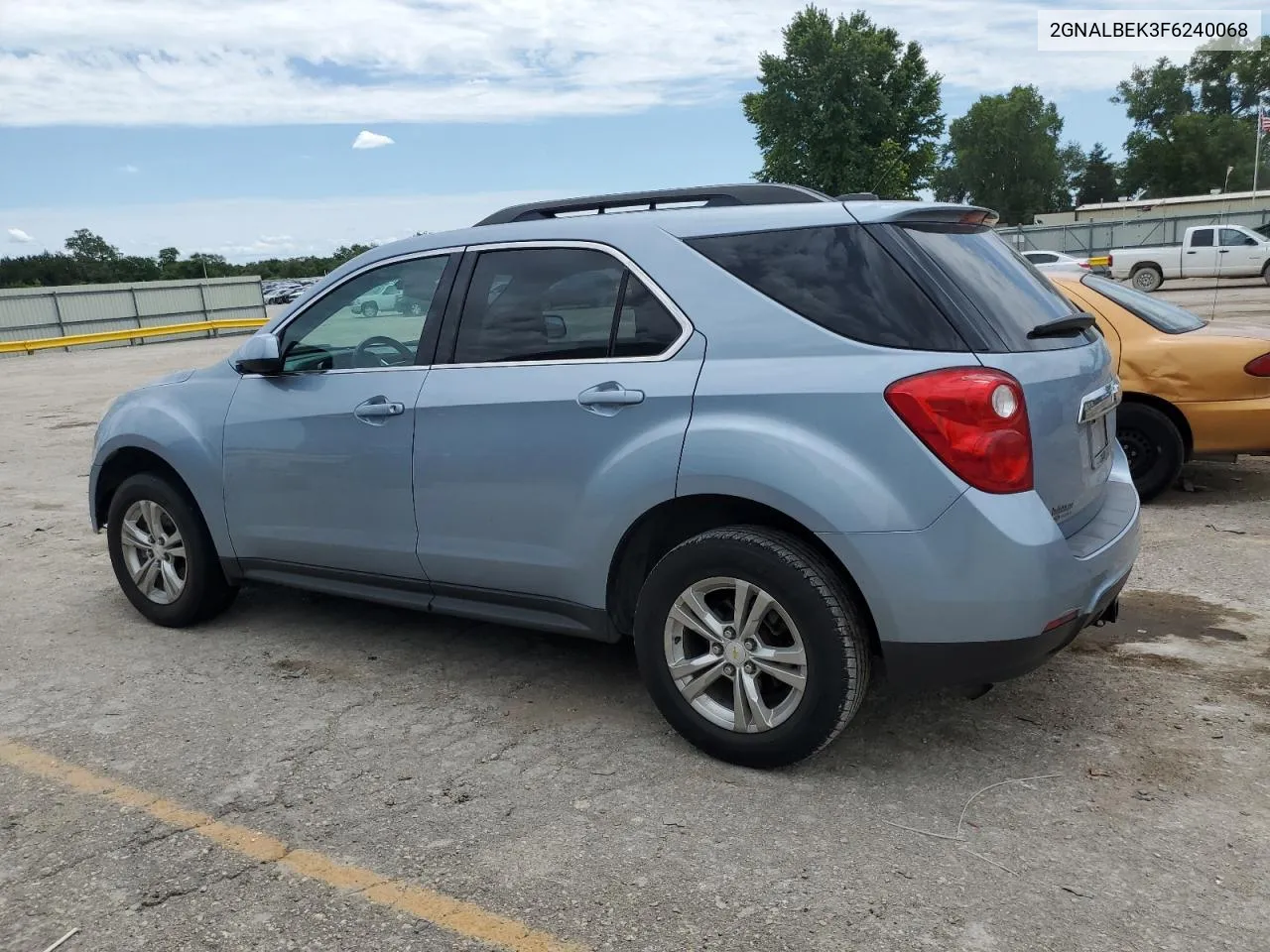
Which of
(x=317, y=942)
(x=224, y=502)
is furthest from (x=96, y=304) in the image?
(x=317, y=942)

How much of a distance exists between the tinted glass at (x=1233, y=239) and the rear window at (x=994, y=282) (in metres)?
29.2

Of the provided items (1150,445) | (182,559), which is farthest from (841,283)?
(1150,445)

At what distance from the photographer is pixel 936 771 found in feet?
11.0

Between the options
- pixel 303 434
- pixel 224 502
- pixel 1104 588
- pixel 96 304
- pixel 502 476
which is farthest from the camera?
pixel 96 304

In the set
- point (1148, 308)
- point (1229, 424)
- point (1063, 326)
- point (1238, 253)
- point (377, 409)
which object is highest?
point (1063, 326)

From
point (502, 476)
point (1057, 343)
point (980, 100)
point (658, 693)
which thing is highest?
point (980, 100)

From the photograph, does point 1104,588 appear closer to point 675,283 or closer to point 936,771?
point 936,771

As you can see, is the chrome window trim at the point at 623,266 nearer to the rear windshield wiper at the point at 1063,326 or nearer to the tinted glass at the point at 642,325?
the tinted glass at the point at 642,325

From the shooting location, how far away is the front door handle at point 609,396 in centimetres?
345

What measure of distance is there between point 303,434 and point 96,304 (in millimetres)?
35368

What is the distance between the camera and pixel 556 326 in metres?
3.76

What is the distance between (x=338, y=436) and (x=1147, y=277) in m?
30.0

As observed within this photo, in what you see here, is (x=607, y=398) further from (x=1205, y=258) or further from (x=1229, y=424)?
(x=1205, y=258)

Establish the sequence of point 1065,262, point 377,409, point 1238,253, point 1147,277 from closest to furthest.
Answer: point 377,409 → point 1065,262 → point 1238,253 → point 1147,277
